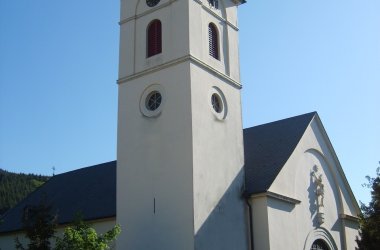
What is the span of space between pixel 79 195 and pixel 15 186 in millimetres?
51265

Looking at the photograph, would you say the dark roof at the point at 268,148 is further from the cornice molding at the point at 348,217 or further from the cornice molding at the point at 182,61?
the cornice molding at the point at 348,217

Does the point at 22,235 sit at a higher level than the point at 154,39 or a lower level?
lower

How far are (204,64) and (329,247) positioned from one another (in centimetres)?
1015

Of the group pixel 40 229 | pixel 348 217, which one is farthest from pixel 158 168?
pixel 348 217

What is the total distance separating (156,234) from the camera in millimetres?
18578

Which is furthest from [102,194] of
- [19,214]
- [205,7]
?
[205,7]

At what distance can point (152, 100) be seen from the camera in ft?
67.7

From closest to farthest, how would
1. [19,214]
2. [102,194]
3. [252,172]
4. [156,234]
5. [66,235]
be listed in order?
[66,235], [156,234], [252,172], [102,194], [19,214]

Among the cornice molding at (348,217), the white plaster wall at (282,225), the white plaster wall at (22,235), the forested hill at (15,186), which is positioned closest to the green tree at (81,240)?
the white plaster wall at (282,225)

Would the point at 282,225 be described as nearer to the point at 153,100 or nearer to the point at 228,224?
the point at 228,224

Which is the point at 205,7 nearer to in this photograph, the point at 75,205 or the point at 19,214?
the point at 75,205

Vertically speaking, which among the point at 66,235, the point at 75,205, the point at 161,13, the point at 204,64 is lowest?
the point at 66,235

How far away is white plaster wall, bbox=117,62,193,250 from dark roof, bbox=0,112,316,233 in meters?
3.16

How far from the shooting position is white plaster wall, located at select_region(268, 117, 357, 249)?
20812mm
